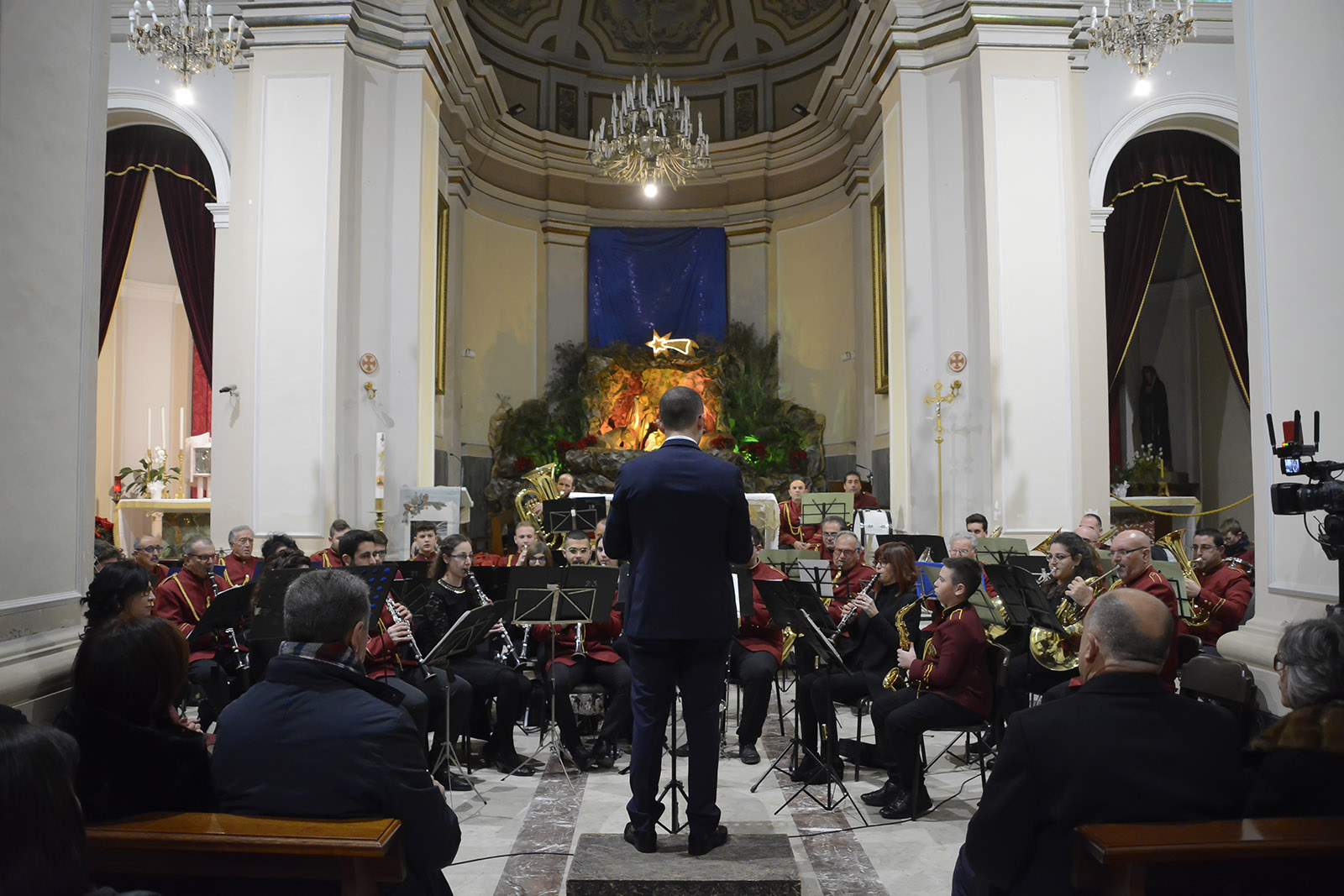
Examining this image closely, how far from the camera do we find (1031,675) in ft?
19.6

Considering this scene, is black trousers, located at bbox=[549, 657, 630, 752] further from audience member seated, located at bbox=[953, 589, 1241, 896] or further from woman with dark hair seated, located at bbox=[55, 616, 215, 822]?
audience member seated, located at bbox=[953, 589, 1241, 896]

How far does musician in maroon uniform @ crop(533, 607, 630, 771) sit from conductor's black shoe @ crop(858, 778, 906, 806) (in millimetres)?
1610

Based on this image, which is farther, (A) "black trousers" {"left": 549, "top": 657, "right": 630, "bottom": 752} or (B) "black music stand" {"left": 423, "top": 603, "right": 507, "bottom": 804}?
(A) "black trousers" {"left": 549, "top": 657, "right": 630, "bottom": 752}

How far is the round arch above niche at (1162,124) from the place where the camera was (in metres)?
11.3

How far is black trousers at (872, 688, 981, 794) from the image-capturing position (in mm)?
4812

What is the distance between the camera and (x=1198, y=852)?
2.19 m

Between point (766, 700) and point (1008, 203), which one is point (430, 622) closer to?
point (766, 700)

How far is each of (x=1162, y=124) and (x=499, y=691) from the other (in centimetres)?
1057

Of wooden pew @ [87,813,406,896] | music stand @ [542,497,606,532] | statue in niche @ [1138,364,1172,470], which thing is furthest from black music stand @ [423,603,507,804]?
statue in niche @ [1138,364,1172,470]

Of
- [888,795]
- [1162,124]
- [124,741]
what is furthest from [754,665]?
[1162,124]

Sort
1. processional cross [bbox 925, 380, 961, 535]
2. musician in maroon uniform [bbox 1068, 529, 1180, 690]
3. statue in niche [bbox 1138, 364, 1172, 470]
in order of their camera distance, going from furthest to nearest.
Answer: statue in niche [bbox 1138, 364, 1172, 470] < processional cross [bbox 925, 380, 961, 535] < musician in maroon uniform [bbox 1068, 529, 1180, 690]

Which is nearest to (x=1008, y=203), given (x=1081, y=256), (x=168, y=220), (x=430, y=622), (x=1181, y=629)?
(x=1081, y=256)

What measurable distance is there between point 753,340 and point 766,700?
11411 millimetres

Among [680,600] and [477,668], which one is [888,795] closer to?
[680,600]
